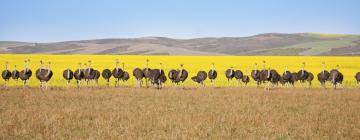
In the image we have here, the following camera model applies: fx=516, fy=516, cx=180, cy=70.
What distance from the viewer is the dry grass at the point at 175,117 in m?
14.5

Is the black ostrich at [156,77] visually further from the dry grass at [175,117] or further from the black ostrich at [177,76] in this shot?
the dry grass at [175,117]

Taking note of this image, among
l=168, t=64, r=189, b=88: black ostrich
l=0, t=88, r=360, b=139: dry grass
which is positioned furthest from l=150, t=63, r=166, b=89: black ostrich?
l=0, t=88, r=360, b=139: dry grass

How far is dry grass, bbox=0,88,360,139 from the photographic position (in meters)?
14.5

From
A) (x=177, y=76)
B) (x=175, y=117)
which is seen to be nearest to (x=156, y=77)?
(x=177, y=76)

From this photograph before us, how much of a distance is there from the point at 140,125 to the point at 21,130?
3.53m

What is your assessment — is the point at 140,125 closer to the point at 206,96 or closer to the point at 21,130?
the point at 21,130

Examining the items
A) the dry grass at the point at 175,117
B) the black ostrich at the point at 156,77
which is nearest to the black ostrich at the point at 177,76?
the black ostrich at the point at 156,77

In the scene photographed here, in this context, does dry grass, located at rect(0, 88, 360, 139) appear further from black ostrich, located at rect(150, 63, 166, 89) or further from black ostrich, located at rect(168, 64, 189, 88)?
black ostrich, located at rect(168, 64, 189, 88)

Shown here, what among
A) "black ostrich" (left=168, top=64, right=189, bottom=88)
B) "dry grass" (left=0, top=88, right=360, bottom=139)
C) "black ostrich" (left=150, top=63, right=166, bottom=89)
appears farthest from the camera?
"black ostrich" (left=168, top=64, right=189, bottom=88)

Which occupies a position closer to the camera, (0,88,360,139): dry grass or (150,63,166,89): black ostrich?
(0,88,360,139): dry grass

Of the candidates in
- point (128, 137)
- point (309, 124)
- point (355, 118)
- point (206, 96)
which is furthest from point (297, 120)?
point (206, 96)

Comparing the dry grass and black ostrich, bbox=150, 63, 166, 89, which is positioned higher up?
black ostrich, bbox=150, 63, 166, 89

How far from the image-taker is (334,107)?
22.5m

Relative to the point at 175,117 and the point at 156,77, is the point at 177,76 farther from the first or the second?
the point at 175,117
